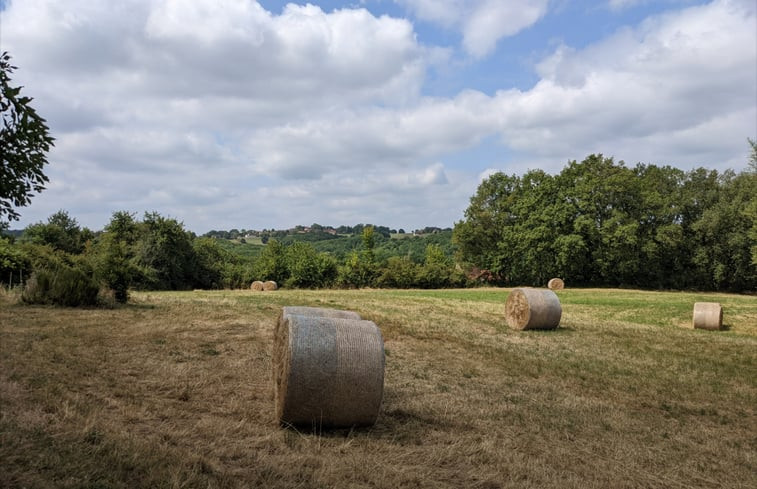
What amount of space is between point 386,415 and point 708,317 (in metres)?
18.0

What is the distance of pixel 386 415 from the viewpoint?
7.81 metres

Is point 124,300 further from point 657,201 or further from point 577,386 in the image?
point 657,201

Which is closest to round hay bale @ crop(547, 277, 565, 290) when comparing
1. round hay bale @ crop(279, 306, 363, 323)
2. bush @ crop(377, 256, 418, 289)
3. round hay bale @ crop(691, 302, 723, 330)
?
bush @ crop(377, 256, 418, 289)

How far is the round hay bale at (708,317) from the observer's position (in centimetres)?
2016

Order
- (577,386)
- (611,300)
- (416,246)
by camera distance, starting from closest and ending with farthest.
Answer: (577,386) → (611,300) → (416,246)

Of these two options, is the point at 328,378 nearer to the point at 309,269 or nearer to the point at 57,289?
the point at 57,289

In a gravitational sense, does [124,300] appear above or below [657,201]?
below

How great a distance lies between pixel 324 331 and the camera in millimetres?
6996

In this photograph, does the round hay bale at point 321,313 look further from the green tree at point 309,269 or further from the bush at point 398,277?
the bush at point 398,277

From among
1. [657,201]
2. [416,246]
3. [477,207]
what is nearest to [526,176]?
[477,207]

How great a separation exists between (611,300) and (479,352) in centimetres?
2186

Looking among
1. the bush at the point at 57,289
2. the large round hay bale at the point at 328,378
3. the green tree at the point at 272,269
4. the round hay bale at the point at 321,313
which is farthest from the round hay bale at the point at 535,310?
the green tree at the point at 272,269

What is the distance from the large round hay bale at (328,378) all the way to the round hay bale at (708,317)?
18.6m

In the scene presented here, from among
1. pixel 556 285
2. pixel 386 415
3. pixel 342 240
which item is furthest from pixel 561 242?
pixel 342 240
